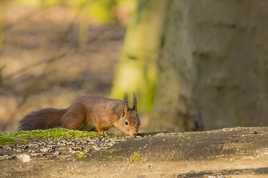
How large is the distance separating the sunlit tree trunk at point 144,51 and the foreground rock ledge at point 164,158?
422 cm

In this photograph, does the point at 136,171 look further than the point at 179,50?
No

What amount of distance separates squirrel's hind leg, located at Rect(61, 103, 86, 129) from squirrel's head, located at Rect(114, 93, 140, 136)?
401mm

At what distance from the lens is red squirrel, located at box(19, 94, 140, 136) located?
4.87 metres

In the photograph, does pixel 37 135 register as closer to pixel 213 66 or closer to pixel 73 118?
pixel 73 118

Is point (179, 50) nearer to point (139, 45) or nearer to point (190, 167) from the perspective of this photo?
point (139, 45)

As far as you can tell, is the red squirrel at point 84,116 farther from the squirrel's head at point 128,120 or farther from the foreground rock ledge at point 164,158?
the foreground rock ledge at point 164,158

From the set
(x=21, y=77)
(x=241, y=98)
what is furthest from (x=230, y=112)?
(x=21, y=77)

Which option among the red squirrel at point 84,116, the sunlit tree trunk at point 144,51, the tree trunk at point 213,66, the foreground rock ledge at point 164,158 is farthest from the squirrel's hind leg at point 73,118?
the sunlit tree trunk at point 144,51

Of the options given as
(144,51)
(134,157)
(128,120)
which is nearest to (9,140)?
(134,157)

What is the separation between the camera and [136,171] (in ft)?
9.91

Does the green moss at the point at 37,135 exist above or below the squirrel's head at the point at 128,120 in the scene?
below

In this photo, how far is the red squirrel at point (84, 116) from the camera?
4.87 metres

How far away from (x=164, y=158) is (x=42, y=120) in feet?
6.59

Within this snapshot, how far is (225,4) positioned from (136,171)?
554 centimetres
